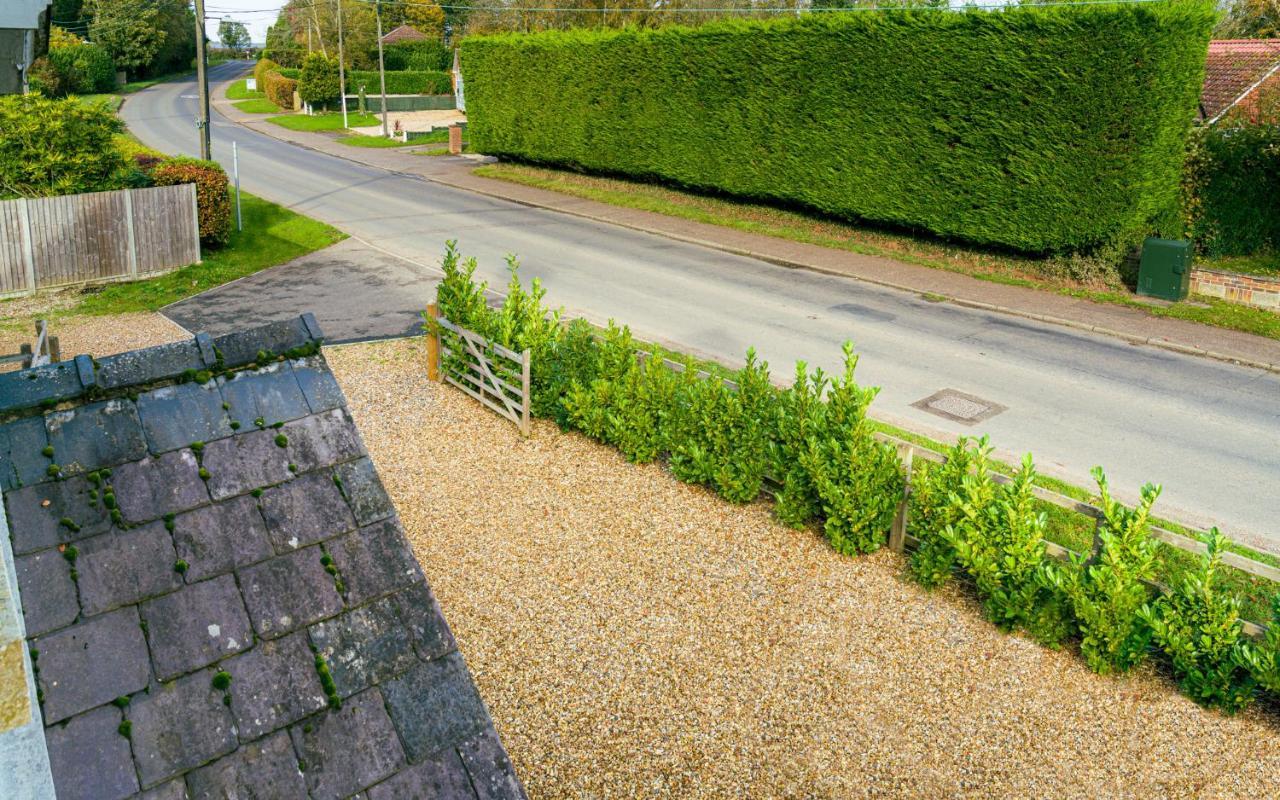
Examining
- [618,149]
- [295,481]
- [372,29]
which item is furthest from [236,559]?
[372,29]

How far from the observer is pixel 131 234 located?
18.9 metres

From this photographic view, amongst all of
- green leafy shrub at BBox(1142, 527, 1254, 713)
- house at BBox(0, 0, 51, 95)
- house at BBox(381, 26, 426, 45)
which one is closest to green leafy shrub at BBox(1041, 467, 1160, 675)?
green leafy shrub at BBox(1142, 527, 1254, 713)

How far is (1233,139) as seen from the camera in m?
18.8

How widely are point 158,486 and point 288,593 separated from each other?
1.99 feet

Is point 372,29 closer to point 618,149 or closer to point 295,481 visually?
point 618,149

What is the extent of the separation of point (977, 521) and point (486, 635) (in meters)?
4.31

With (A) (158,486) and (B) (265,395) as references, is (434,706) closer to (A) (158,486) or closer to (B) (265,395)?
(A) (158,486)

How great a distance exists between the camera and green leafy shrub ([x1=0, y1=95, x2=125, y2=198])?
1786 cm

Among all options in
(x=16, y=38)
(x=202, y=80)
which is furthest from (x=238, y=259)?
(x=16, y=38)

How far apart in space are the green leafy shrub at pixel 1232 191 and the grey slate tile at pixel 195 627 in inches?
814

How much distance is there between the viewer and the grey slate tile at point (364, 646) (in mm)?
3045

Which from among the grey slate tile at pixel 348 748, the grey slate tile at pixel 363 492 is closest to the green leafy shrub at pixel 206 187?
the grey slate tile at pixel 363 492

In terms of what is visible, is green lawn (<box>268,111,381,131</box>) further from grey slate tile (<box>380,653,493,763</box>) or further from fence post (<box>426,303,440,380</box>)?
grey slate tile (<box>380,653,493,763</box>)

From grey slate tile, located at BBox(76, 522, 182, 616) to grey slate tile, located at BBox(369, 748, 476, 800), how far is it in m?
0.95
